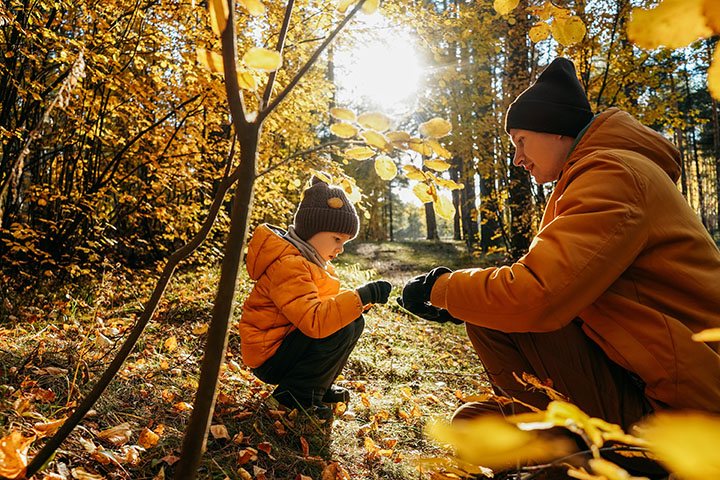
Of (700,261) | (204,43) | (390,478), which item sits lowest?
(390,478)

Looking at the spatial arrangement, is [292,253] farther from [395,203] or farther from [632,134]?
[395,203]

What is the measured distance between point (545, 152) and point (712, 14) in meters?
1.65

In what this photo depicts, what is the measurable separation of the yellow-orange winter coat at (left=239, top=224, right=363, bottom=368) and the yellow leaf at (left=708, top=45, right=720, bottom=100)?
1.73 meters

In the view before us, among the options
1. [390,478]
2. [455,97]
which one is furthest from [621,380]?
[455,97]

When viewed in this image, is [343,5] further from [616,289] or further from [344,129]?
[616,289]

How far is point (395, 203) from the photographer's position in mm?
30031

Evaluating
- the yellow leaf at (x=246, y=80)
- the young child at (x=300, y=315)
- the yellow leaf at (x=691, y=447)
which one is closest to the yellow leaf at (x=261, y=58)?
the yellow leaf at (x=246, y=80)

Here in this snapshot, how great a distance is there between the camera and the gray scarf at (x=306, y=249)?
239cm

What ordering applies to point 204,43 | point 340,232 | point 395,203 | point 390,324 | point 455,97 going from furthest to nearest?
point 395,203 → point 455,97 → point 390,324 → point 204,43 → point 340,232

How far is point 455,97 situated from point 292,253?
20.0 feet

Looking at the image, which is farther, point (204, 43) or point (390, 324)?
point (390, 324)

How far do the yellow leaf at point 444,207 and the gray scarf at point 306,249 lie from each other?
4.15 ft

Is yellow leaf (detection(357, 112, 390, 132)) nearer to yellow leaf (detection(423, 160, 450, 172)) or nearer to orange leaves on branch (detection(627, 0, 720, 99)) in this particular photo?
yellow leaf (detection(423, 160, 450, 172))

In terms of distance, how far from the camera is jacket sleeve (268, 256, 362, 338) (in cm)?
206
